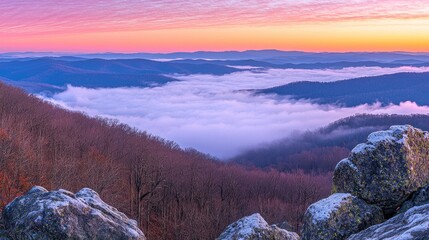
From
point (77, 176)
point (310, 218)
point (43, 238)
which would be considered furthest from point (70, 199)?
point (77, 176)

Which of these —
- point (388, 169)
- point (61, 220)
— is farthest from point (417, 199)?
point (61, 220)

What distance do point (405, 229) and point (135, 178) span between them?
158 feet

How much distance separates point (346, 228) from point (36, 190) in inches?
427

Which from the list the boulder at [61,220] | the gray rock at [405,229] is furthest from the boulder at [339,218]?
the boulder at [61,220]

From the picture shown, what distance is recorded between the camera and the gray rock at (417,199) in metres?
13.3

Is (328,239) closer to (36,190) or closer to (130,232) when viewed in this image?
(130,232)

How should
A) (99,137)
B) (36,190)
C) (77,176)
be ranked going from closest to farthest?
(36,190) < (77,176) < (99,137)

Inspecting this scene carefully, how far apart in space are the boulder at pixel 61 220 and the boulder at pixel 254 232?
3974 mm

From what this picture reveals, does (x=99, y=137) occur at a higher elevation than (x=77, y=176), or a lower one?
lower

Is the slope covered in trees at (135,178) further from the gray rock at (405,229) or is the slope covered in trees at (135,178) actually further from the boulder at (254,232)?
the gray rock at (405,229)

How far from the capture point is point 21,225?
12969mm

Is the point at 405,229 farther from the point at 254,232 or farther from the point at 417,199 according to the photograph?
the point at 254,232

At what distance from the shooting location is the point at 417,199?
1348 cm

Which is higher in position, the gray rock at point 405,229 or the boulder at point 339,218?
the gray rock at point 405,229
